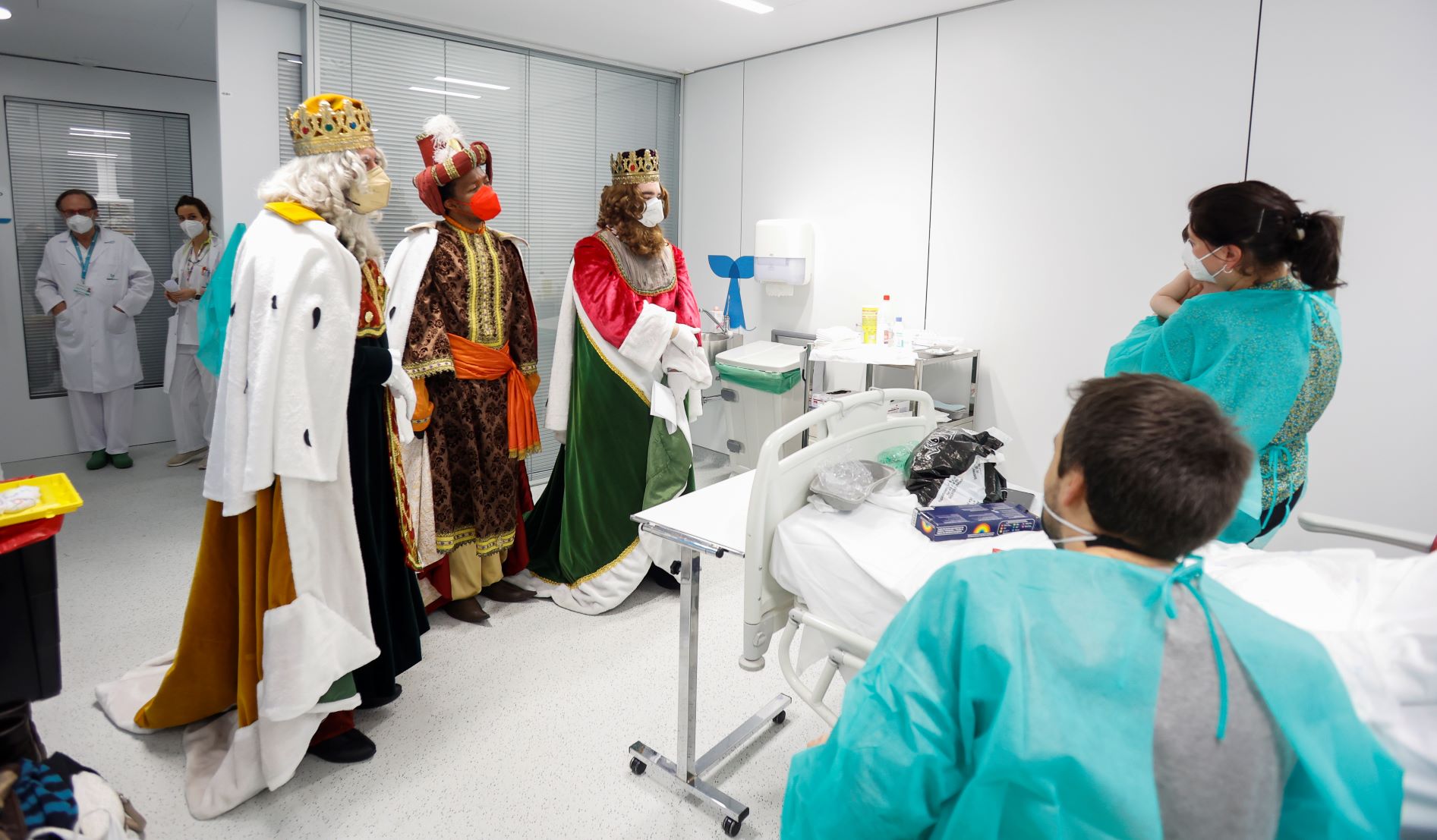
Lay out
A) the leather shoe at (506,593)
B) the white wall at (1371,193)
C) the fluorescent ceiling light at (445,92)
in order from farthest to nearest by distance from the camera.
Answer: the fluorescent ceiling light at (445,92)
the leather shoe at (506,593)
the white wall at (1371,193)

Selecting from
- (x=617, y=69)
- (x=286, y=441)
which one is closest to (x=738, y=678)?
(x=286, y=441)

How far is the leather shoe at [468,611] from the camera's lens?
121 inches

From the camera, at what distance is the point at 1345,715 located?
85 centimetres

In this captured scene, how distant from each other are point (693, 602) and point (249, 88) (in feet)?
9.64

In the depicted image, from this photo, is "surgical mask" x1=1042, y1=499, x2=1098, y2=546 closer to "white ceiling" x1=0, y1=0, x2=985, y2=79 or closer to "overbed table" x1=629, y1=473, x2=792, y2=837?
"overbed table" x1=629, y1=473, x2=792, y2=837

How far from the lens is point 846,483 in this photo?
1.90 metres

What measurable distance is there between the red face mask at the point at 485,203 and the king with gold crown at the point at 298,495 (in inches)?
23.3

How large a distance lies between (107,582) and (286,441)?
2.08 meters

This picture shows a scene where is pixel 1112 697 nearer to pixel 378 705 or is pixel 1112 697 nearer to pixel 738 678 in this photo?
pixel 738 678

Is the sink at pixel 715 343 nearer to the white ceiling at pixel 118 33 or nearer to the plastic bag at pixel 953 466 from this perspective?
the plastic bag at pixel 953 466

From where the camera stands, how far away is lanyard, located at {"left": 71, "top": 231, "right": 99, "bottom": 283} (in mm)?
4700

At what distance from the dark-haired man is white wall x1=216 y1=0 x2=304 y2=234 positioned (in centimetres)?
349

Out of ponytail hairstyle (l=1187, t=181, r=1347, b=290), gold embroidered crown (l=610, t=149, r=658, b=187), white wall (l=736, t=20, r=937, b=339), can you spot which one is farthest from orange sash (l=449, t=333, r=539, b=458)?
ponytail hairstyle (l=1187, t=181, r=1347, b=290)

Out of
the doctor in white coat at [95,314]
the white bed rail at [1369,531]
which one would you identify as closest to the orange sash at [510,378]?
the white bed rail at [1369,531]
